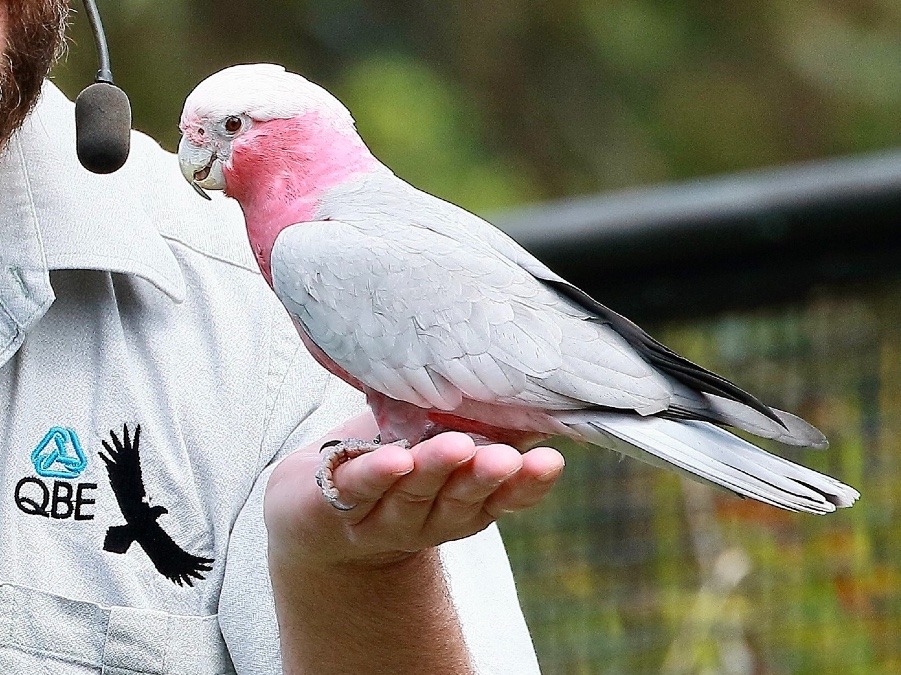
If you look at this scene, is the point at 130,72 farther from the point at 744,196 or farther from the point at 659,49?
the point at 744,196

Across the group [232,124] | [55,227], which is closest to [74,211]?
[55,227]

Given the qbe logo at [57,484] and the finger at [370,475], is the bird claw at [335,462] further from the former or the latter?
the qbe logo at [57,484]

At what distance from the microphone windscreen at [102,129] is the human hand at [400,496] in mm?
386

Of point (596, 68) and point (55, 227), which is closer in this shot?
point (55, 227)

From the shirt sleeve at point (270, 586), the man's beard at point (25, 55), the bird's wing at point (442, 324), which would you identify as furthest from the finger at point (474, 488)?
the man's beard at point (25, 55)

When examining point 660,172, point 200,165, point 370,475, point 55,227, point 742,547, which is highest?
point 200,165

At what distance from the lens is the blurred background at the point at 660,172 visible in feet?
8.03

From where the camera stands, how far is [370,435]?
1.48 metres

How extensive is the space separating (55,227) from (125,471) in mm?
319

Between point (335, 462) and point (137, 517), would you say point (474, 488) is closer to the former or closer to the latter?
point (335, 462)

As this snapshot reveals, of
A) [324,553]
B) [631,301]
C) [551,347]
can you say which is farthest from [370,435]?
[631,301]

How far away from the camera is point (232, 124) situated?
1.44 meters

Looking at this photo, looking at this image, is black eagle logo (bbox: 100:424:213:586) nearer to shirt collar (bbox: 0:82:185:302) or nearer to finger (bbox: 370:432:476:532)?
shirt collar (bbox: 0:82:185:302)

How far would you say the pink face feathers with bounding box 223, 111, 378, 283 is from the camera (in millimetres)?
1435
